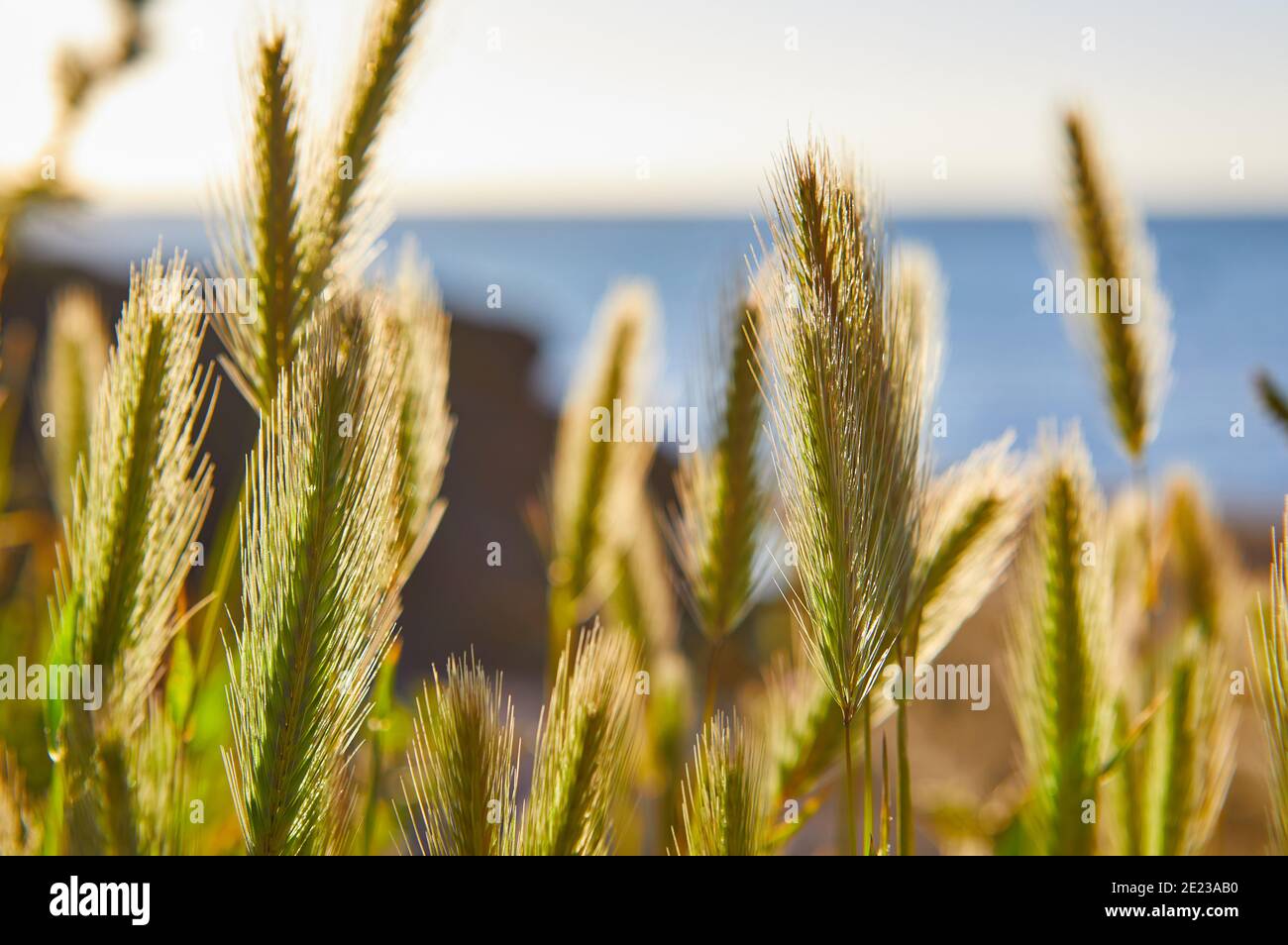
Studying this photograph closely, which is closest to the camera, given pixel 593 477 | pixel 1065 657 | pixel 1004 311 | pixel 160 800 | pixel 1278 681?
pixel 1278 681

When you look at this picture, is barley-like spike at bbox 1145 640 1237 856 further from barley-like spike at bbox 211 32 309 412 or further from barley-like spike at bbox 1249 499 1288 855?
barley-like spike at bbox 211 32 309 412

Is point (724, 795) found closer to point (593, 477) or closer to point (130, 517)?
point (130, 517)

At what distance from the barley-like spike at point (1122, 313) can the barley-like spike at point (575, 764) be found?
710 mm

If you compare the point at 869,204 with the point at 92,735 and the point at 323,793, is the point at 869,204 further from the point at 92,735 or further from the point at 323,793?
the point at 92,735

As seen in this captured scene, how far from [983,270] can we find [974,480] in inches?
942

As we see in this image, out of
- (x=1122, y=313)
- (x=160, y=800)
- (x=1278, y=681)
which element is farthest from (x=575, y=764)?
(x=1122, y=313)

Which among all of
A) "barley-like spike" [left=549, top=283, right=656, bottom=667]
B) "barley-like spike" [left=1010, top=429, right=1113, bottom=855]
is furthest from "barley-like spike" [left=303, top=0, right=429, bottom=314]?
"barley-like spike" [left=1010, top=429, right=1113, bottom=855]

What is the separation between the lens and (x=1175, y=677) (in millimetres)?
881

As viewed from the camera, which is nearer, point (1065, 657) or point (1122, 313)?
point (1065, 657)

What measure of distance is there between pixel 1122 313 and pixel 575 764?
32.4 inches

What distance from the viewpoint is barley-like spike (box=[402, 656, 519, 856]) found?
593mm

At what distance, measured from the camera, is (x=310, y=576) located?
1.83 ft

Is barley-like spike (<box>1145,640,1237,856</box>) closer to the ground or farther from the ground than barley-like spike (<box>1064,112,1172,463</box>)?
closer to the ground

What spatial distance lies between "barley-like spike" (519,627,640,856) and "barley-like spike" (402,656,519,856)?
0.07 feet
